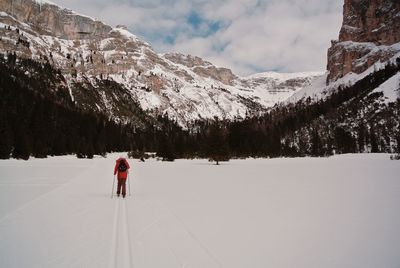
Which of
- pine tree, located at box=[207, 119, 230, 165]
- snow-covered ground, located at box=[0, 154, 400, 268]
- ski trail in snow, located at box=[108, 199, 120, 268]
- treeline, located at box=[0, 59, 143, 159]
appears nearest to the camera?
ski trail in snow, located at box=[108, 199, 120, 268]

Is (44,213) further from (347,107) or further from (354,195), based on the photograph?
(347,107)

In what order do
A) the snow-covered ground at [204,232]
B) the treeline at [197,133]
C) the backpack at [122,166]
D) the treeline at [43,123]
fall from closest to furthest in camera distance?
the snow-covered ground at [204,232] → the backpack at [122,166] → the treeline at [43,123] → the treeline at [197,133]

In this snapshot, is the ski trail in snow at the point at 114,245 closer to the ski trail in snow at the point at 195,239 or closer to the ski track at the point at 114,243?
the ski track at the point at 114,243

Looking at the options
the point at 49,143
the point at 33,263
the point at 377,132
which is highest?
the point at 377,132

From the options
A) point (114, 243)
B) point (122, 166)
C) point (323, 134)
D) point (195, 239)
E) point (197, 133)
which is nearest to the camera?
point (114, 243)

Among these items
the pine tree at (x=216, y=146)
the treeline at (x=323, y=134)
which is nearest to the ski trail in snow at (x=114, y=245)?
the pine tree at (x=216, y=146)

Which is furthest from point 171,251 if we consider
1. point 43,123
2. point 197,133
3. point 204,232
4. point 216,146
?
point 197,133

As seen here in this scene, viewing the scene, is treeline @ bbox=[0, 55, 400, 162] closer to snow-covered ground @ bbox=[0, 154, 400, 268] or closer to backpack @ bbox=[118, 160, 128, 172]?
backpack @ bbox=[118, 160, 128, 172]

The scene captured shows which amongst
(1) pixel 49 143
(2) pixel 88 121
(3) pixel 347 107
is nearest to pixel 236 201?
(1) pixel 49 143

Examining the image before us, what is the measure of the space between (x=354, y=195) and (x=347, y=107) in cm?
13825

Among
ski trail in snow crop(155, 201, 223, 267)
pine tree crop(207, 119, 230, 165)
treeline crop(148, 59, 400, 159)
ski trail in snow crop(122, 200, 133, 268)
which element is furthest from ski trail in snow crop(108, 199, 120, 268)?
treeline crop(148, 59, 400, 159)

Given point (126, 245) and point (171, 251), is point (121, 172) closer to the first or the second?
point (126, 245)

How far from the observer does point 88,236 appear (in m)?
8.23

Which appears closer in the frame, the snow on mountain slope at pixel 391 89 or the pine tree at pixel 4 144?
the pine tree at pixel 4 144
